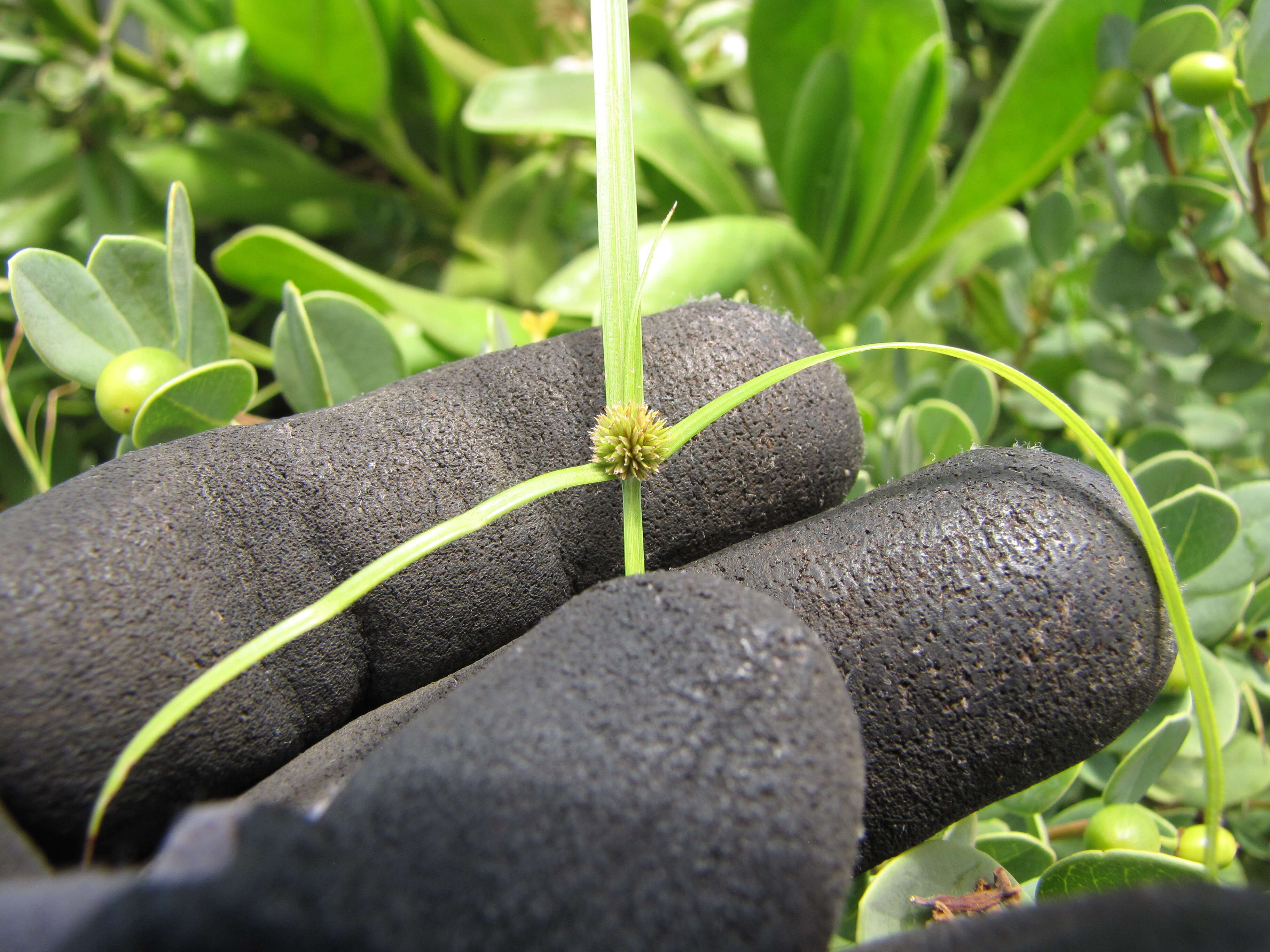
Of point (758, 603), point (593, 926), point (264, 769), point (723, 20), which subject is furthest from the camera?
point (723, 20)

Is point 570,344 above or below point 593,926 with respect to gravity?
above

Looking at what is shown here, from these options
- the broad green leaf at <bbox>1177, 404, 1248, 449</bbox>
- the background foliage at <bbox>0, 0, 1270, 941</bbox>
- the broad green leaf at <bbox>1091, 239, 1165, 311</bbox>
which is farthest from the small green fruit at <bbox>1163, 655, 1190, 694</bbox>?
the broad green leaf at <bbox>1091, 239, 1165, 311</bbox>

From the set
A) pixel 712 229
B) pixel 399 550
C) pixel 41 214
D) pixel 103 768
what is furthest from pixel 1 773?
pixel 41 214

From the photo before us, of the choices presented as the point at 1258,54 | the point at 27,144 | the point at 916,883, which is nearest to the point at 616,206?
the point at 916,883

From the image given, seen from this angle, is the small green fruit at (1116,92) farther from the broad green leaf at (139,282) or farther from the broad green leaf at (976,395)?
the broad green leaf at (139,282)

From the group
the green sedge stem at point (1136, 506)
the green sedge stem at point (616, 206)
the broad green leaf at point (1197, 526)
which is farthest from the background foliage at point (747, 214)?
the green sedge stem at point (616, 206)

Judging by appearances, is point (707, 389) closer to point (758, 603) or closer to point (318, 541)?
point (758, 603)

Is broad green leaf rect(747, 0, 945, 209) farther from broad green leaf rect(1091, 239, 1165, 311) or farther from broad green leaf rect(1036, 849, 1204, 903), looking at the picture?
broad green leaf rect(1036, 849, 1204, 903)

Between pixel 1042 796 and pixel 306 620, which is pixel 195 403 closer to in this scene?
pixel 306 620
